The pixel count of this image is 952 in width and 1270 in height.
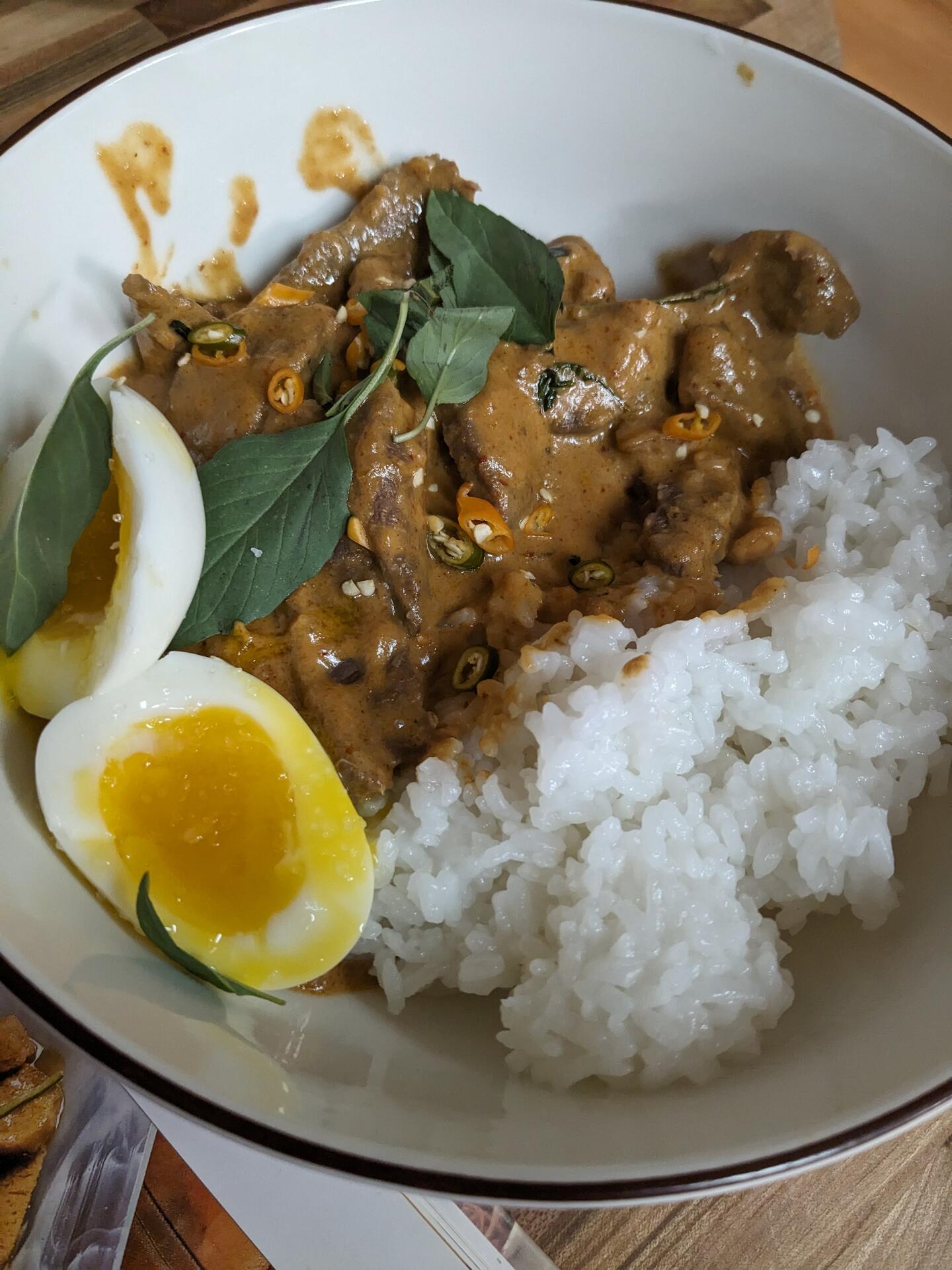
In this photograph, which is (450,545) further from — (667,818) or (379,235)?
(379,235)

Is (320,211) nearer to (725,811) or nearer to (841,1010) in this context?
(725,811)

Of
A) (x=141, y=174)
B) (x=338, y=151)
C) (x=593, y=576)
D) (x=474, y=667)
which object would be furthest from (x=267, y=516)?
(x=338, y=151)

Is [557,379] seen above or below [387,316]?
below

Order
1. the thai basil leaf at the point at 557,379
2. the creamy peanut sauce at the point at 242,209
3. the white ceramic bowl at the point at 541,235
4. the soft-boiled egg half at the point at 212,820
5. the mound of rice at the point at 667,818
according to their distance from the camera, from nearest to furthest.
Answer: the white ceramic bowl at the point at 541,235 < the soft-boiled egg half at the point at 212,820 < the mound of rice at the point at 667,818 < the thai basil leaf at the point at 557,379 < the creamy peanut sauce at the point at 242,209

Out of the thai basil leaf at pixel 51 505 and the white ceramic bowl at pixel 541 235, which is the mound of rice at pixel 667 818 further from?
the thai basil leaf at pixel 51 505

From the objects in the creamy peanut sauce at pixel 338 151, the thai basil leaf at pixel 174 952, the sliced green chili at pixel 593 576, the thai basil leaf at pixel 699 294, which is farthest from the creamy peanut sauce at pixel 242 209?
the thai basil leaf at pixel 174 952

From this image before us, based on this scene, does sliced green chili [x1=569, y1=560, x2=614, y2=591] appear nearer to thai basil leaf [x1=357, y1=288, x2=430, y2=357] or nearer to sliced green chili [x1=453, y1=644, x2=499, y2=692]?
sliced green chili [x1=453, y1=644, x2=499, y2=692]

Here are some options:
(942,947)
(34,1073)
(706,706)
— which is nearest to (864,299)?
(706,706)
